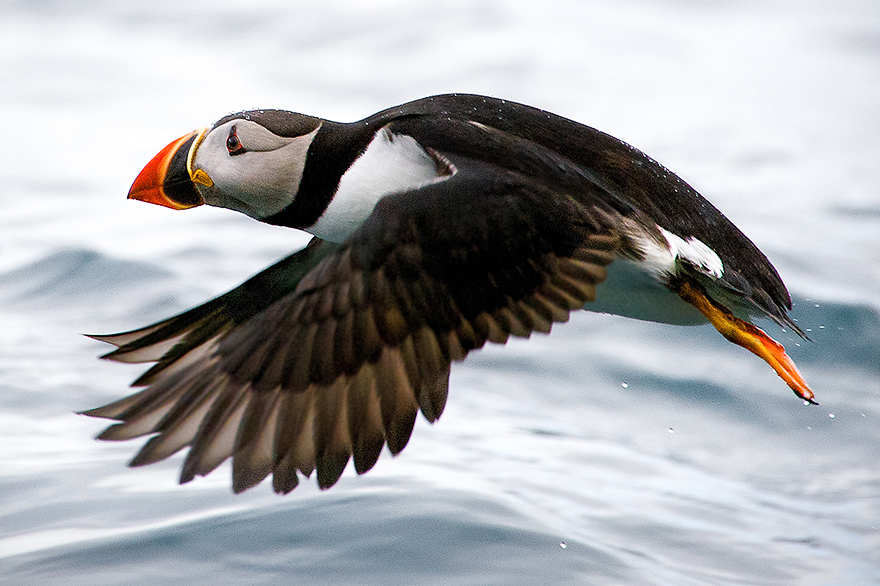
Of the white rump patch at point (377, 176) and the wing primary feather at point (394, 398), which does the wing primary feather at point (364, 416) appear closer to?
the wing primary feather at point (394, 398)

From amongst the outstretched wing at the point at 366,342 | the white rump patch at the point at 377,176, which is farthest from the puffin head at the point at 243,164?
the outstretched wing at the point at 366,342

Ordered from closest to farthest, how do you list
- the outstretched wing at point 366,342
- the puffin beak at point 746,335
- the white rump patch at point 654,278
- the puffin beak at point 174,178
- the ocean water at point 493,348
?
the outstretched wing at point 366,342 → the white rump patch at point 654,278 → the puffin beak at point 746,335 → the puffin beak at point 174,178 → the ocean water at point 493,348

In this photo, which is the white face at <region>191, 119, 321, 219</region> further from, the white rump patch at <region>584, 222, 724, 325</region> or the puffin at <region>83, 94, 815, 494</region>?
the white rump patch at <region>584, 222, 724, 325</region>

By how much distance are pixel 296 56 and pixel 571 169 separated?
447 cm

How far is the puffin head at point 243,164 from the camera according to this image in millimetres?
2764

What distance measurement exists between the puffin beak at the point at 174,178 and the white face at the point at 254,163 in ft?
0.12

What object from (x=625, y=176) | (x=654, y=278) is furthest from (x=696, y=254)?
(x=625, y=176)

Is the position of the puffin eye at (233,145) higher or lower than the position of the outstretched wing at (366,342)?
higher

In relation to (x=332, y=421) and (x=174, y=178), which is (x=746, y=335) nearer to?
(x=332, y=421)

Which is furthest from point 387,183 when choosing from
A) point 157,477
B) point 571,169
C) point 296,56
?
point 296,56

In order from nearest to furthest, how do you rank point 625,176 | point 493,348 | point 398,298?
point 398,298
point 625,176
point 493,348

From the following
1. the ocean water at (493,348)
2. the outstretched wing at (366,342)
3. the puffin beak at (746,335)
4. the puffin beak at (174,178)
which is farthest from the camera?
the ocean water at (493,348)

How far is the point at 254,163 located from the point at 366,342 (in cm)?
60

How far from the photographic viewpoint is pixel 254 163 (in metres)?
2.77
